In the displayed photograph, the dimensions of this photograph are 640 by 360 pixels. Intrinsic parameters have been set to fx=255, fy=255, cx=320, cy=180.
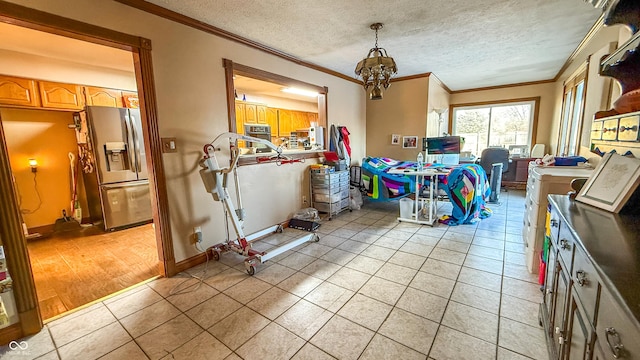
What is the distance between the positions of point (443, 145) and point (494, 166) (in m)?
1.05

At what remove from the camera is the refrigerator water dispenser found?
12.5 ft

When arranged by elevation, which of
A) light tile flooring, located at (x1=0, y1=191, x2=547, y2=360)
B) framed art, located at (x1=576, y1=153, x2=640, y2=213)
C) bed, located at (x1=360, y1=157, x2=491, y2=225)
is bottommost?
light tile flooring, located at (x1=0, y1=191, x2=547, y2=360)

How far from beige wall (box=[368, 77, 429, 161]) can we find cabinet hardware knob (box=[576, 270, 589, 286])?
4426mm

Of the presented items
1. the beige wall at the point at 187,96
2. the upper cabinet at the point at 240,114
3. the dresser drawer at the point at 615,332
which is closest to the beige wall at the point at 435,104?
the beige wall at the point at 187,96

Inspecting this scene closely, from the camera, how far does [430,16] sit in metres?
2.59

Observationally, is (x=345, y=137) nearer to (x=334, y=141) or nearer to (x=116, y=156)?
(x=334, y=141)

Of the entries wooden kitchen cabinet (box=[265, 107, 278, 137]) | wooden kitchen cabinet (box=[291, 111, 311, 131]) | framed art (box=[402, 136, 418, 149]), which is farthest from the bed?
wooden kitchen cabinet (box=[291, 111, 311, 131])

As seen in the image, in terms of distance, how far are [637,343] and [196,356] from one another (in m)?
1.90

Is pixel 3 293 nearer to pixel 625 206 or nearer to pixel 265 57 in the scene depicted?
pixel 265 57

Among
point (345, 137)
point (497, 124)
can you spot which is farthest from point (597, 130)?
point (497, 124)

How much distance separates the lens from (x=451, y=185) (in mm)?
3641

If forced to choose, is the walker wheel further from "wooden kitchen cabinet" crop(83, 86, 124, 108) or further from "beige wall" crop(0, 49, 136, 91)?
"beige wall" crop(0, 49, 136, 91)

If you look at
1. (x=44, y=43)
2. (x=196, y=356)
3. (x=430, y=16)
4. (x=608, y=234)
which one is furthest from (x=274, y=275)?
(x=44, y=43)

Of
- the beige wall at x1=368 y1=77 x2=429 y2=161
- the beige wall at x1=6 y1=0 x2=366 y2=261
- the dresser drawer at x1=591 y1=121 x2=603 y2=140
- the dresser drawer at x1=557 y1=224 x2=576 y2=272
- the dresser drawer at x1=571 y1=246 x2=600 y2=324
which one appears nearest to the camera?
the dresser drawer at x1=571 y1=246 x2=600 y2=324
